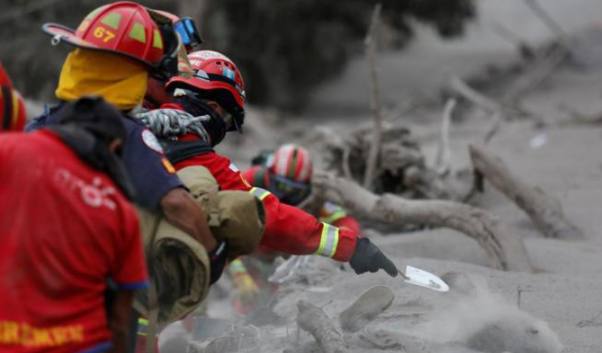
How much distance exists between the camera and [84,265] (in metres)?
2.80

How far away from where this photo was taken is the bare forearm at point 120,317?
2.99m

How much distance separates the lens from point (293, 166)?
6.84m

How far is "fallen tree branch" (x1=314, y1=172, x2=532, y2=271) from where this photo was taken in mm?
5594

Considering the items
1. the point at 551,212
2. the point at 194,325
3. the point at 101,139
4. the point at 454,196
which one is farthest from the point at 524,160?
the point at 101,139

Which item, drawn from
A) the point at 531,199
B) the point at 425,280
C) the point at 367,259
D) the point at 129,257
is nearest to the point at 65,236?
the point at 129,257

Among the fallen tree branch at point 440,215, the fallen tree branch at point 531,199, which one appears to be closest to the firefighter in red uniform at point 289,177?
the fallen tree branch at point 440,215

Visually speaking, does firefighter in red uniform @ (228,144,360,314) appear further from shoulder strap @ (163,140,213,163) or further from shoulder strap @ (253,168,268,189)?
shoulder strap @ (163,140,213,163)

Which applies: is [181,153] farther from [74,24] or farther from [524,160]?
[74,24]

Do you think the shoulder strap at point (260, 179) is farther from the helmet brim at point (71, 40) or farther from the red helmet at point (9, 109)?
the red helmet at point (9, 109)

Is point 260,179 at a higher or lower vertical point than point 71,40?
lower

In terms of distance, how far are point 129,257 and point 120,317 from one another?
0.23m

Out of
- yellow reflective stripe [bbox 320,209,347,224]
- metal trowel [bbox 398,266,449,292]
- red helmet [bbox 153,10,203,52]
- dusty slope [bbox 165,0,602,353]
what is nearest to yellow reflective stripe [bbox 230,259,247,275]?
dusty slope [bbox 165,0,602,353]

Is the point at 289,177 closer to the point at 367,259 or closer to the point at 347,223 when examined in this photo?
the point at 347,223

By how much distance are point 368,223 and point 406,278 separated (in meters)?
3.10
